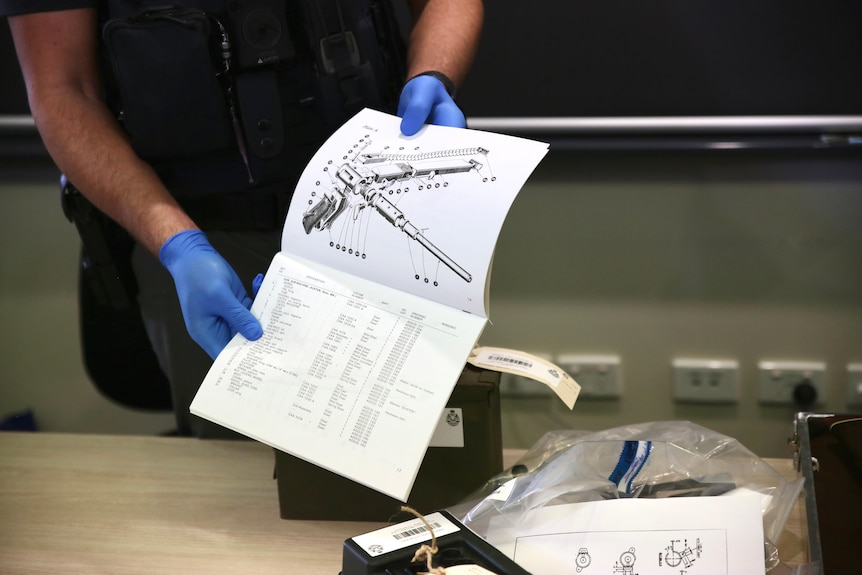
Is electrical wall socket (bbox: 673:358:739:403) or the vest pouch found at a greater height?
the vest pouch

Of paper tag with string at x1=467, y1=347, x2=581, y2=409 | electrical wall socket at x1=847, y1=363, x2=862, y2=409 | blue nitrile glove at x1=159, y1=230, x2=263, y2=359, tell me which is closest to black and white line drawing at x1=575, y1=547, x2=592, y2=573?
paper tag with string at x1=467, y1=347, x2=581, y2=409

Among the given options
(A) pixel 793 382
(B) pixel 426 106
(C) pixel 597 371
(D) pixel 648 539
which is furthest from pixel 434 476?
(A) pixel 793 382

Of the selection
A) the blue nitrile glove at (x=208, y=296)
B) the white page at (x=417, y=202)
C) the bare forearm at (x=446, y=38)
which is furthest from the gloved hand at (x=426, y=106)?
the blue nitrile glove at (x=208, y=296)

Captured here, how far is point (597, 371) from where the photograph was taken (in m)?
1.84

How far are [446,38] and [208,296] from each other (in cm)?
55

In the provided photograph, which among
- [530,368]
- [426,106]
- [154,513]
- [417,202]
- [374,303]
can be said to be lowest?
[154,513]

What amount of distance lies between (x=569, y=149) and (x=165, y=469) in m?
1.00

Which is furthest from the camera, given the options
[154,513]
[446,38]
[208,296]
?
[446,38]

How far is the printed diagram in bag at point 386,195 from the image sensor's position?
0.82m

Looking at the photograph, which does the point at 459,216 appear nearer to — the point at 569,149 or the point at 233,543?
the point at 233,543

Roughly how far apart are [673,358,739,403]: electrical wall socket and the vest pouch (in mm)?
1139

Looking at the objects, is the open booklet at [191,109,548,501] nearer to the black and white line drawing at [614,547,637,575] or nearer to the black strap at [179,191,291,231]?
the black and white line drawing at [614,547,637,575]

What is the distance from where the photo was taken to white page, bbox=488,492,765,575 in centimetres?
78

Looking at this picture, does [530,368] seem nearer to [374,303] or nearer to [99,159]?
[374,303]
